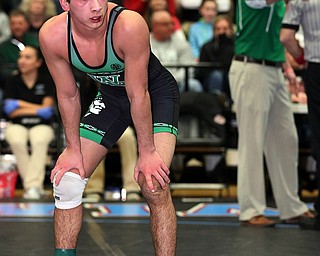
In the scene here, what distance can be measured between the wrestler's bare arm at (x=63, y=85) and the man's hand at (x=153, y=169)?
0.29 m

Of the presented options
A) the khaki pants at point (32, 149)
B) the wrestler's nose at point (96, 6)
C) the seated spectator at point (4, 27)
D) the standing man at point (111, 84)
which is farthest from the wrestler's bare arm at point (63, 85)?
the seated spectator at point (4, 27)

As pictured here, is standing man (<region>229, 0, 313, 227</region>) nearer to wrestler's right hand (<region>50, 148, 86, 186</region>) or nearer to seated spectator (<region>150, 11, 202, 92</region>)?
wrestler's right hand (<region>50, 148, 86, 186</region>)

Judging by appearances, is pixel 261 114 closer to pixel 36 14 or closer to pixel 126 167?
pixel 126 167

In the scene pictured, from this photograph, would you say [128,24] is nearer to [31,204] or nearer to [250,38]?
[250,38]

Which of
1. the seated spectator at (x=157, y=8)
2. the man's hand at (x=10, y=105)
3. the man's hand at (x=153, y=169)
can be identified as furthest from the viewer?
the seated spectator at (x=157, y=8)

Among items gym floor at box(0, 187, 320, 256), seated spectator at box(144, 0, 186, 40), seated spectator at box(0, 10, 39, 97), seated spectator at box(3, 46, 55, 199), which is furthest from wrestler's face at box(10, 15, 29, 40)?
gym floor at box(0, 187, 320, 256)

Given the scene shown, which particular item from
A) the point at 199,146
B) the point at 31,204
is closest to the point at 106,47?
the point at 31,204

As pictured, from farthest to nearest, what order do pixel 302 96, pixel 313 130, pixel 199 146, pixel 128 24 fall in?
pixel 199 146 → pixel 302 96 → pixel 313 130 → pixel 128 24

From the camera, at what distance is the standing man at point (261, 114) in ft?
19.2

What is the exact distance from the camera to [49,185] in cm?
803

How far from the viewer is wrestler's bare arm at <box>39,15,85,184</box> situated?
4051mm

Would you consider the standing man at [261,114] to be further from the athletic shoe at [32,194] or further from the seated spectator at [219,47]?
the seated spectator at [219,47]

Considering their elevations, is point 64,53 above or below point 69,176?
above

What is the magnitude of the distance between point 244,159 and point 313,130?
0.45 meters
